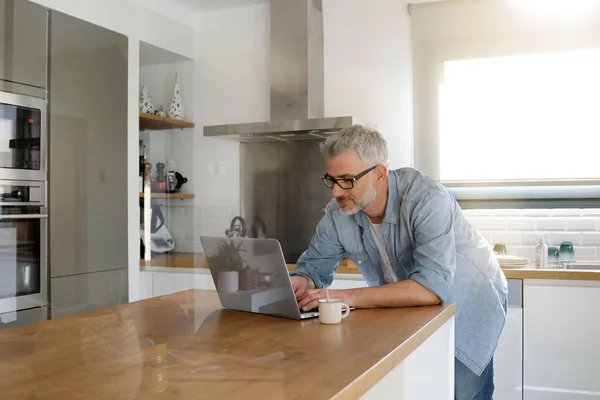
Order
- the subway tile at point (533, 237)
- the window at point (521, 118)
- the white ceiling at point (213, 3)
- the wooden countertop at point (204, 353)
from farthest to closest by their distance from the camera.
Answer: the white ceiling at point (213, 3), the subway tile at point (533, 237), the window at point (521, 118), the wooden countertop at point (204, 353)

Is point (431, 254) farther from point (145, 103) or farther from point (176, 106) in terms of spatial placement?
point (176, 106)

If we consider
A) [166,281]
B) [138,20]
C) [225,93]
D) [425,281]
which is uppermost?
[138,20]

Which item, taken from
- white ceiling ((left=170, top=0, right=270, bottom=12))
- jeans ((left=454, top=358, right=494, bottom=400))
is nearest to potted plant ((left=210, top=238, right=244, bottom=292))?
jeans ((left=454, top=358, right=494, bottom=400))

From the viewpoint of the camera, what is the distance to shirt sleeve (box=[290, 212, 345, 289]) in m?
2.31

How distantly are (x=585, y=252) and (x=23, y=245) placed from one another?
124 inches

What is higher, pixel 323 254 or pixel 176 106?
pixel 176 106

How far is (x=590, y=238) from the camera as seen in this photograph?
3805 mm

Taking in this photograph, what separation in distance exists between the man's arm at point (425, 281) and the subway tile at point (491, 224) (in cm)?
205

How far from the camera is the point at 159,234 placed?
461cm

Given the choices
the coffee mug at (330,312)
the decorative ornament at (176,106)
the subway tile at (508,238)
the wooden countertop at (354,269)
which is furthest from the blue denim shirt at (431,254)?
the decorative ornament at (176,106)

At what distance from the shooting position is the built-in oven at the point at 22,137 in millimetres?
3105

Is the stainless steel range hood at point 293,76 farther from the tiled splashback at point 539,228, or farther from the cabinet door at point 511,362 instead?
the cabinet door at point 511,362

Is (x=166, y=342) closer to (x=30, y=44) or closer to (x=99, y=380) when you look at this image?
(x=99, y=380)

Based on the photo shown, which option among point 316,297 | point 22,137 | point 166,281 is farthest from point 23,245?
point 316,297
